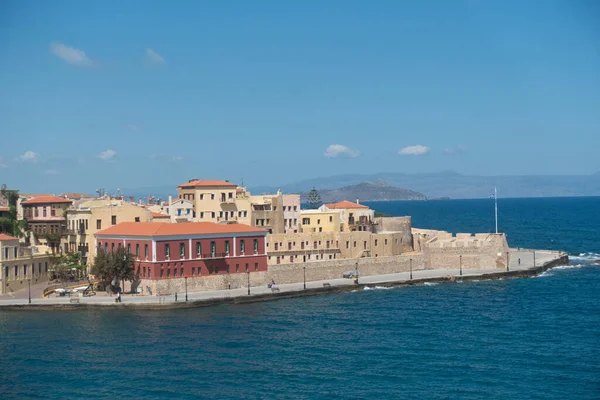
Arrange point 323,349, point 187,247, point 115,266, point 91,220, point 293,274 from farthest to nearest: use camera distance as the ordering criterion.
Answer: point 91,220, point 293,274, point 187,247, point 115,266, point 323,349

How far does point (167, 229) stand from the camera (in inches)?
2980

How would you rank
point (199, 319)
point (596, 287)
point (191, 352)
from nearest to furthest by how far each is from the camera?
point (191, 352) → point (199, 319) → point (596, 287)

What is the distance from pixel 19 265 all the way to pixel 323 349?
33.6 meters

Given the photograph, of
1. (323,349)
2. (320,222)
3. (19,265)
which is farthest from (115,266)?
(320,222)

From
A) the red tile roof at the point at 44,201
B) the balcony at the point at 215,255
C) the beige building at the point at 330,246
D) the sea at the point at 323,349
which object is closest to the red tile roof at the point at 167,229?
the balcony at the point at 215,255

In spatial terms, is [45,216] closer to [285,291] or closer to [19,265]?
[19,265]

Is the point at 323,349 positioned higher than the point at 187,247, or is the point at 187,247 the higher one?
the point at 187,247

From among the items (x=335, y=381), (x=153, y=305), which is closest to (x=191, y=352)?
(x=335, y=381)

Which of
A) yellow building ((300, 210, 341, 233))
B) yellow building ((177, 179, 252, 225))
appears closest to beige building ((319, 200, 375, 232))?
yellow building ((300, 210, 341, 233))

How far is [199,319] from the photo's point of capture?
214ft

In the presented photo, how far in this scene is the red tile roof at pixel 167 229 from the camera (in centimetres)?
7519

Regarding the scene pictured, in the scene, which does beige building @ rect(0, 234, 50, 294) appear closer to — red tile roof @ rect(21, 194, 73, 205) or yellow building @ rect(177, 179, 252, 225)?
red tile roof @ rect(21, 194, 73, 205)

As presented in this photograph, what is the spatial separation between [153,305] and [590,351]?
3339 cm

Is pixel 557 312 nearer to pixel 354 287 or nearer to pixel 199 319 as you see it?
pixel 354 287
